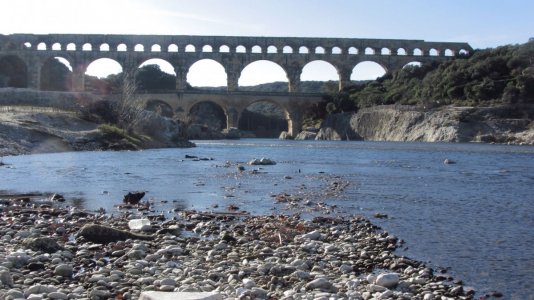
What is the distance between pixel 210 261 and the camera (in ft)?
27.4

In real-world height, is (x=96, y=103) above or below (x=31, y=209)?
above

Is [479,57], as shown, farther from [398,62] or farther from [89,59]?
[89,59]

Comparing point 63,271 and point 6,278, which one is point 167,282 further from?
point 6,278

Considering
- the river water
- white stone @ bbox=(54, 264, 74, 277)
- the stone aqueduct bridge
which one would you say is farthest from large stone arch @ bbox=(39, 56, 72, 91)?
white stone @ bbox=(54, 264, 74, 277)

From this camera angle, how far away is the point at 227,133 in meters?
86.9

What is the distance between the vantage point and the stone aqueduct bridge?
89.1 meters

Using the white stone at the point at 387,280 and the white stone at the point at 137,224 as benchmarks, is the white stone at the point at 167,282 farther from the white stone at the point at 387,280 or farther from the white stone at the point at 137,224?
the white stone at the point at 137,224

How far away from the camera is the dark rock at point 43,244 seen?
852 cm

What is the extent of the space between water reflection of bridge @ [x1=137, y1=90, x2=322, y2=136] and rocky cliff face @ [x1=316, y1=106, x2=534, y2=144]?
9.16 meters

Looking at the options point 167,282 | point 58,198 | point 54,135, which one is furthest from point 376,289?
point 54,135

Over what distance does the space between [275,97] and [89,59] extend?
27.3m

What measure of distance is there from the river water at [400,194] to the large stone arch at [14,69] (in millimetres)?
65917

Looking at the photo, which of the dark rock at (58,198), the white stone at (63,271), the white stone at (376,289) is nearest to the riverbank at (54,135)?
the dark rock at (58,198)

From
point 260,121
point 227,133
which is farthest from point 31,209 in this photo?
point 260,121
